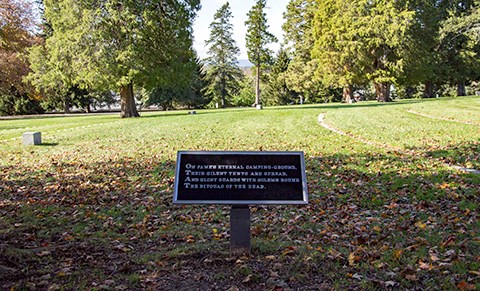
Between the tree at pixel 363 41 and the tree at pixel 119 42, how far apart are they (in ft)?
48.5

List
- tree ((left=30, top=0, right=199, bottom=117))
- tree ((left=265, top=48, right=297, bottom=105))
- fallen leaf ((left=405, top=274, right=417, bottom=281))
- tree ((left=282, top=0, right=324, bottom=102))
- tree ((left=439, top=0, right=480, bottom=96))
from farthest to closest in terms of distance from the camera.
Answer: tree ((left=265, top=48, right=297, bottom=105)), tree ((left=282, top=0, right=324, bottom=102)), tree ((left=439, top=0, right=480, bottom=96)), tree ((left=30, top=0, right=199, bottom=117)), fallen leaf ((left=405, top=274, right=417, bottom=281))

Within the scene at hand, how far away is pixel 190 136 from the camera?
1547 centimetres

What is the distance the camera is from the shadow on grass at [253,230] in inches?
160

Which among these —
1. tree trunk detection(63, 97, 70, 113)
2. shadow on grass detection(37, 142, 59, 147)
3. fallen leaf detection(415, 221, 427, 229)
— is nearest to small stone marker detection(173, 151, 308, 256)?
fallen leaf detection(415, 221, 427, 229)

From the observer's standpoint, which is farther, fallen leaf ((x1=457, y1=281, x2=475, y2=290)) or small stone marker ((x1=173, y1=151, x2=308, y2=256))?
small stone marker ((x1=173, y1=151, x2=308, y2=256))

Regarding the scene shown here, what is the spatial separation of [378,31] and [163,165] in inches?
1195

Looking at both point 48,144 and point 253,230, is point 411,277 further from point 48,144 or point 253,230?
point 48,144

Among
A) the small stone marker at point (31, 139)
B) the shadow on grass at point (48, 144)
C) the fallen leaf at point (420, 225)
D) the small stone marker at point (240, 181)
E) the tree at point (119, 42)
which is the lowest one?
the fallen leaf at point (420, 225)

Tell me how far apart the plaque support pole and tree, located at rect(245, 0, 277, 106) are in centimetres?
4552

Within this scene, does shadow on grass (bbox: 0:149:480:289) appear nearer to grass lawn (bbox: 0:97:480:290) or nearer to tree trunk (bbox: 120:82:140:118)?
grass lawn (bbox: 0:97:480:290)

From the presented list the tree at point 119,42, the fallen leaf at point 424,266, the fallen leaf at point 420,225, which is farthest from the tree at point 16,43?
the fallen leaf at point 424,266

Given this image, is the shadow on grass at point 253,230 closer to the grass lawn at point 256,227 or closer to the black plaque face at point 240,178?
the grass lawn at point 256,227

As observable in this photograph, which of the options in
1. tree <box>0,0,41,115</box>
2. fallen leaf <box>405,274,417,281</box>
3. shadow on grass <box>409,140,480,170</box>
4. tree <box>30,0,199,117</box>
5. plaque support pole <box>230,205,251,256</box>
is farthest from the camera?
tree <box>0,0,41,115</box>

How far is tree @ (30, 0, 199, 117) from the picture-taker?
26078 millimetres
